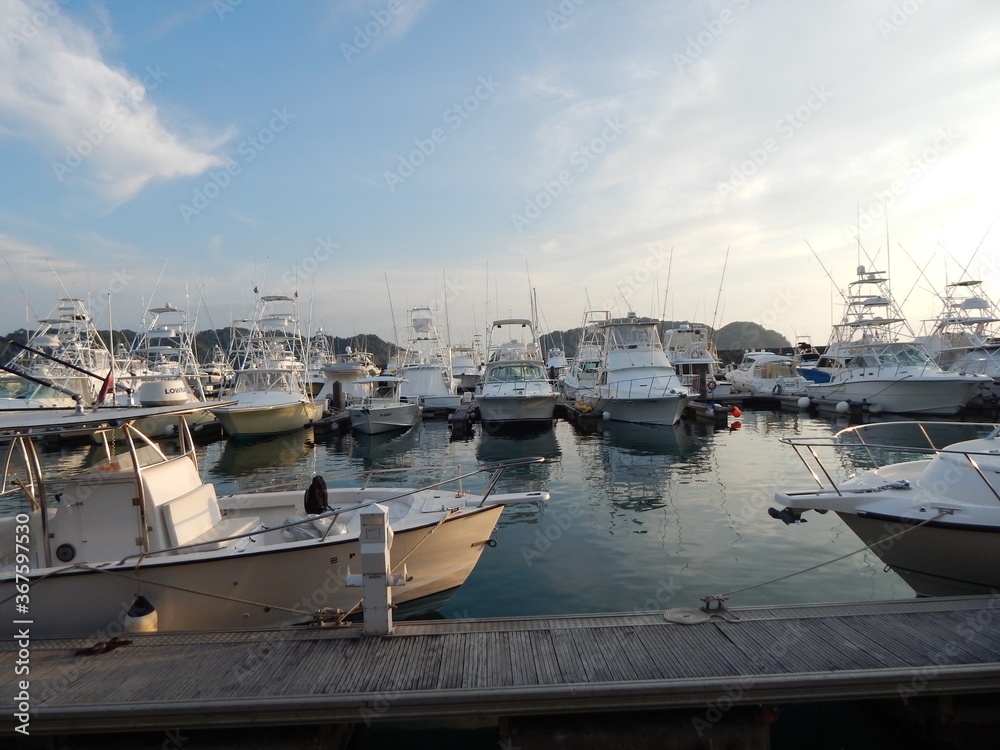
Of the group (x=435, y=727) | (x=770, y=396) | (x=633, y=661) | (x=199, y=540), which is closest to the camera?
(x=633, y=661)

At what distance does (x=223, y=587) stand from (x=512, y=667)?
3.94 meters

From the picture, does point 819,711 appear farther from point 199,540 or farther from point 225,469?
point 225,469

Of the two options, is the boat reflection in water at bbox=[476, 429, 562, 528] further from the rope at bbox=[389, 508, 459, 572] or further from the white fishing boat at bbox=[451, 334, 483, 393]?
the white fishing boat at bbox=[451, 334, 483, 393]

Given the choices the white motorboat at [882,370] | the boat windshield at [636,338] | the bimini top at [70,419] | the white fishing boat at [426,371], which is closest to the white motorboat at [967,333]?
the white motorboat at [882,370]

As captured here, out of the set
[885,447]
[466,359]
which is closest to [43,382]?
[885,447]

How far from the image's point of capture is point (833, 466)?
17797 millimetres

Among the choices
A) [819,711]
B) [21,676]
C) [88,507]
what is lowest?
[819,711]

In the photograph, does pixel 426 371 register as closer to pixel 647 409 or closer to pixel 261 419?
pixel 261 419

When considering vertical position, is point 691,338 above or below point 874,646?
above

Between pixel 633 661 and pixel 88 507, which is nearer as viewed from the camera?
pixel 633 661

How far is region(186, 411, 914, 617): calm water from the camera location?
29.5 ft

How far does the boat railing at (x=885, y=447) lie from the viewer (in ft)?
24.4

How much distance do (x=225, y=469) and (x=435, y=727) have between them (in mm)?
18467

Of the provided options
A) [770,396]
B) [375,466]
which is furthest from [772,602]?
[770,396]
